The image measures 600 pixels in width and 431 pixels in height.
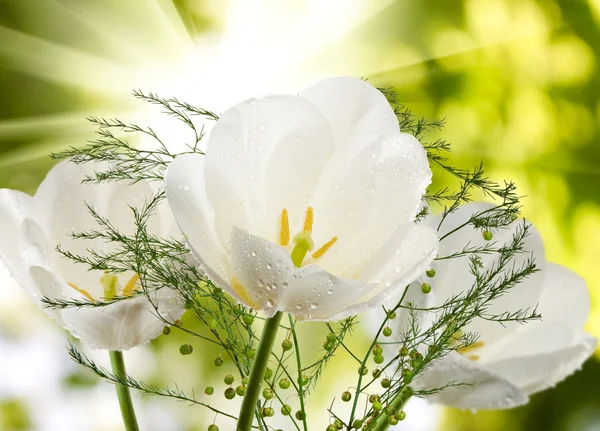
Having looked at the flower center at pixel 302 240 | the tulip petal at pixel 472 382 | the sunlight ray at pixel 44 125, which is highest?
the sunlight ray at pixel 44 125

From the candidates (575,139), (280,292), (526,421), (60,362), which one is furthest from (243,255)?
(575,139)

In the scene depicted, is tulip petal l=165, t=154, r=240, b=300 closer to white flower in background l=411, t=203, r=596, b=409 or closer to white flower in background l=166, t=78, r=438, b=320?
white flower in background l=166, t=78, r=438, b=320

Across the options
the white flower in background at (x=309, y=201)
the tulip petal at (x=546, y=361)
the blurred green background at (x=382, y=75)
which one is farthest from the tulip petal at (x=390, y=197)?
the blurred green background at (x=382, y=75)

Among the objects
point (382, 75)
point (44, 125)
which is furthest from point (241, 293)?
point (382, 75)

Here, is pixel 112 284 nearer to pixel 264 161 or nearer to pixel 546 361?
pixel 264 161

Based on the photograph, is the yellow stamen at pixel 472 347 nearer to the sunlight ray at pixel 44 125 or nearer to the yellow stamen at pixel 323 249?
the yellow stamen at pixel 323 249
